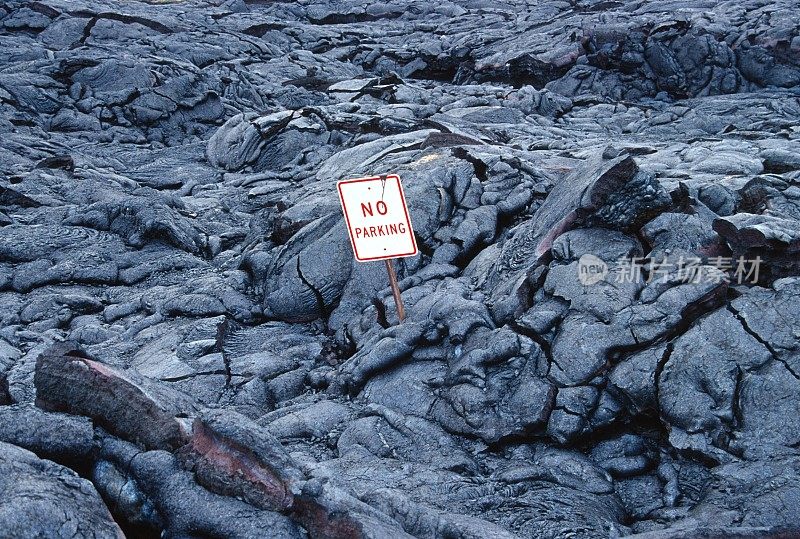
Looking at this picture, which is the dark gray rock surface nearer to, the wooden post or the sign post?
the wooden post

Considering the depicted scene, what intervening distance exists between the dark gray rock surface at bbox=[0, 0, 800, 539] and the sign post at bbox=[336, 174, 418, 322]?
0.77m

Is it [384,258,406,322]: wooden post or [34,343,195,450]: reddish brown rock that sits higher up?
[34,343,195,450]: reddish brown rock

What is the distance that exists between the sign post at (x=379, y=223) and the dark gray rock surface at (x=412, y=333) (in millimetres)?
772

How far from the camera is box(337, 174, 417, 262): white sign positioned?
680 cm

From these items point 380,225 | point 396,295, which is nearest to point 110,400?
point 396,295

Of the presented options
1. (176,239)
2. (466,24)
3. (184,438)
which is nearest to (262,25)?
(466,24)

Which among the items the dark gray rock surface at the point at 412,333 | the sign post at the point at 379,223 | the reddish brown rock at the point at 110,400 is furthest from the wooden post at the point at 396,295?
the reddish brown rock at the point at 110,400

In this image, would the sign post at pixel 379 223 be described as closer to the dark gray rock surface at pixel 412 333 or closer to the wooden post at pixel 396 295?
the wooden post at pixel 396 295

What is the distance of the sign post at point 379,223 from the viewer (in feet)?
22.3

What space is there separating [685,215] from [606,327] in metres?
1.56

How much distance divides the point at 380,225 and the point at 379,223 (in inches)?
0.9

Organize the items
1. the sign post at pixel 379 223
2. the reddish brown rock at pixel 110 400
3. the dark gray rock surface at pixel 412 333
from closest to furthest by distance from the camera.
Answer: the dark gray rock surface at pixel 412 333 → the reddish brown rock at pixel 110 400 → the sign post at pixel 379 223

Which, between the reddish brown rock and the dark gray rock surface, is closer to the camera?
the dark gray rock surface

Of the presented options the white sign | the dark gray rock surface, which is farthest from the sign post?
the dark gray rock surface
